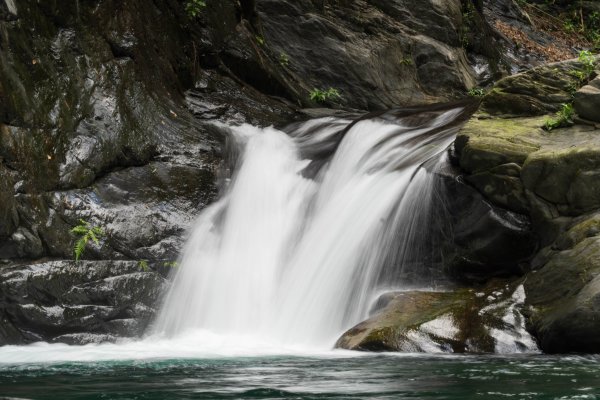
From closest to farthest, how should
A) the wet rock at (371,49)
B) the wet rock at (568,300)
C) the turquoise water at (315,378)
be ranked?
1. the turquoise water at (315,378)
2. the wet rock at (568,300)
3. the wet rock at (371,49)

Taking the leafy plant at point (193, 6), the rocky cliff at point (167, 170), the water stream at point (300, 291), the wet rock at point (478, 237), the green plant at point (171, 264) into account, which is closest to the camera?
the water stream at point (300, 291)

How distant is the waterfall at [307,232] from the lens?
7680mm

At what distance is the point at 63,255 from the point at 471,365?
5.02 metres

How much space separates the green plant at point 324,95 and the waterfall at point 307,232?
237cm

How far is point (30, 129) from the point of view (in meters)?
8.53

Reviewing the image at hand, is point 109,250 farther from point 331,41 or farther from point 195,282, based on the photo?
point 331,41

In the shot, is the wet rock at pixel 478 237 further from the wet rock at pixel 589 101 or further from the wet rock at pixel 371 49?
the wet rock at pixel 371 49

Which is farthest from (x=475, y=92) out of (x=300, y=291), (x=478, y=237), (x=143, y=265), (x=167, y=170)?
(x=143, y=265)

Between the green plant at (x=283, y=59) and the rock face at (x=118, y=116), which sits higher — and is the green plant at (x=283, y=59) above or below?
above

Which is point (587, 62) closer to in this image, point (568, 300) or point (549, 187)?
point (549, 187)

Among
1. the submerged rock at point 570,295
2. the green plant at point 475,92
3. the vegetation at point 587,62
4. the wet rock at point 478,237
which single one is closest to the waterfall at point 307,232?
the wet rock at point 478,237

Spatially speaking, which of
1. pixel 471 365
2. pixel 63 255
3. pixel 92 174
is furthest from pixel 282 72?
pixel 471 365

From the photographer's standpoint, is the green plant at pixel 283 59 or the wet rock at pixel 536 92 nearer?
the wet rock at pixel 536 92

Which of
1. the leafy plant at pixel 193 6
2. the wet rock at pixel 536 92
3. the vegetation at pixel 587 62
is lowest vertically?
the wet rock at pixel 536 92
